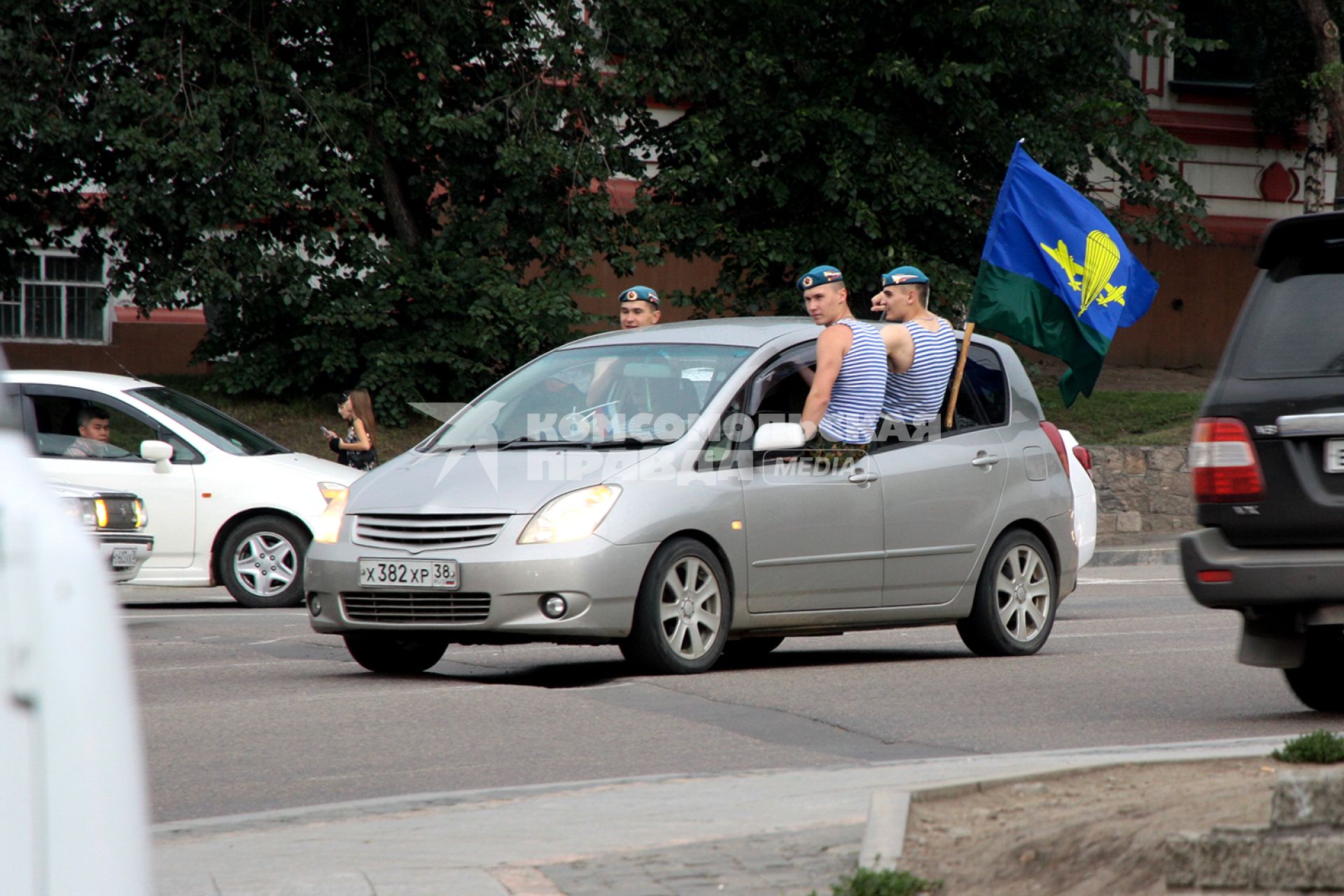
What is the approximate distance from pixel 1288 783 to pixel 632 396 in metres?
5.78

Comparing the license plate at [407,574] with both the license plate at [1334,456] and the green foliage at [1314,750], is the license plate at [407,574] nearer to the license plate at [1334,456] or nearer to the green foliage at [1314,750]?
the license plate at [1334,456]

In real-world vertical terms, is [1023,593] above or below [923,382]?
below

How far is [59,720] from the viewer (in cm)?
190

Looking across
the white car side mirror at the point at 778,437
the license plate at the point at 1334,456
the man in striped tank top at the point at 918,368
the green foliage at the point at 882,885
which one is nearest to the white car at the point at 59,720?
the green foliage at the point at 882,885

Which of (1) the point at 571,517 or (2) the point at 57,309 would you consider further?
(2) the point at 57,309

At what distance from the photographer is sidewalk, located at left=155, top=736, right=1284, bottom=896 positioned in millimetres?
4746

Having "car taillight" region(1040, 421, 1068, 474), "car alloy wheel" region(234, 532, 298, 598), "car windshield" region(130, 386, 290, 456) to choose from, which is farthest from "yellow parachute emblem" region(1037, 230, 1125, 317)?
"car windshield" region(130, 386, 290, 456)

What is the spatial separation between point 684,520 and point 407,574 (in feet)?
4.34

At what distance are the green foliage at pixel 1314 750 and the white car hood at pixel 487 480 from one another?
386 centimetres

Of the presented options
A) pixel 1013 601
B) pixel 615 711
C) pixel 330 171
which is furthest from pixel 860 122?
pixel 615 711

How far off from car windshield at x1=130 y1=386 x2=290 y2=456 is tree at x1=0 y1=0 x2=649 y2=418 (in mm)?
7329

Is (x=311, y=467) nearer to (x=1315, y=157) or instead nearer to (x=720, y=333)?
(x=720, y=333)

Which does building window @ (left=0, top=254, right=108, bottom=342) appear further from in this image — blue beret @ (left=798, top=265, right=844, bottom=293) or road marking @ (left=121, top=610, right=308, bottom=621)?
blue beret @ (left=798, top=265, right=844, bottom=293)

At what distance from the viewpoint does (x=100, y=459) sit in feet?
47.4
